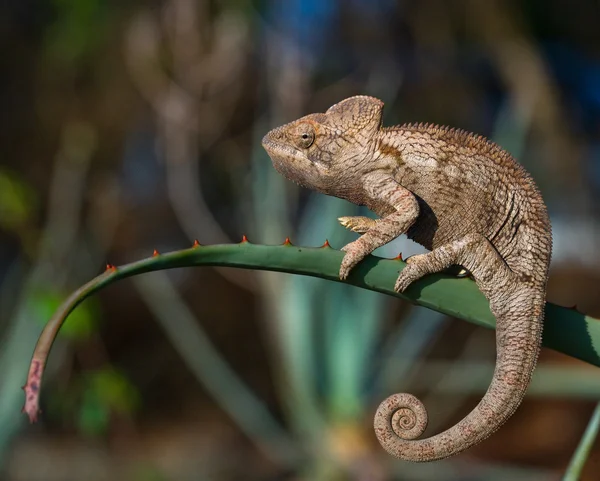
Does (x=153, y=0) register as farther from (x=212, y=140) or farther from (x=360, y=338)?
(x=360, y=338)

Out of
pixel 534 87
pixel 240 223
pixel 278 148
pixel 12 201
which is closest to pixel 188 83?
pixel 12 201

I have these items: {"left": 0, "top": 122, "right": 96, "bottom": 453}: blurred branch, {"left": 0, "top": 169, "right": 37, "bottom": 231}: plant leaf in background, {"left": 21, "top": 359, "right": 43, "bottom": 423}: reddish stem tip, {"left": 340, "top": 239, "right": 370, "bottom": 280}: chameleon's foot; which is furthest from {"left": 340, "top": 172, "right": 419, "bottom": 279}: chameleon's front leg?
{"left": 0, "top": 169, "right": 37, "bottom": 231}: plant leaf in background

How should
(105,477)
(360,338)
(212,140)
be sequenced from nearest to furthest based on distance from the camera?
(360,338) < (105,477) < (212,140)

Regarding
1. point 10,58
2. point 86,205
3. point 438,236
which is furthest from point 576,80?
point 438,236

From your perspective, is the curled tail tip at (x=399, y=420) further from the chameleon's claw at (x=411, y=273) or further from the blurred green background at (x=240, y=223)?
the blurred green background at (x=240, y=223)

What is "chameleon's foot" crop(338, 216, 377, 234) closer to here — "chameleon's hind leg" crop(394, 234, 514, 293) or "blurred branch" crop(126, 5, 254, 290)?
"chameleon's hind leg" crop(394, 234, 514, 293)

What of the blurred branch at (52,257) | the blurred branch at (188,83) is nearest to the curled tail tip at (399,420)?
the blurred branch at (52,257)

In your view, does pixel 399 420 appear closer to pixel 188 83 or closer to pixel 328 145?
pixel 328 145

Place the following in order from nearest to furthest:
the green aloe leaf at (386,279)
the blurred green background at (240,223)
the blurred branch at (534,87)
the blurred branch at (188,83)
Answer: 1. the green aloe leaf at (386,279)
2. the blurred green background at (240,223)
3. the blurred branch at (188,83)
4. the blurred branch at (534,87)
